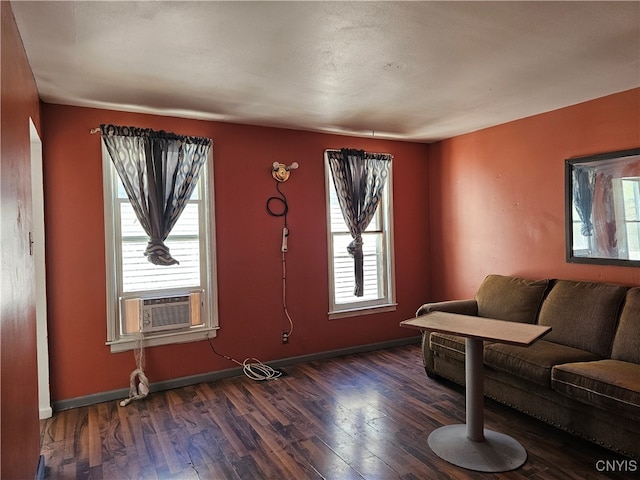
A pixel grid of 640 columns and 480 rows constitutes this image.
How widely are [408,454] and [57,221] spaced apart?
10.1 feet

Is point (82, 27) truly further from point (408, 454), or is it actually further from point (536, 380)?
point (536, 380)

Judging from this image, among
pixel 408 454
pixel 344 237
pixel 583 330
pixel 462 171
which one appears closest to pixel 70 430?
pixel 408 454

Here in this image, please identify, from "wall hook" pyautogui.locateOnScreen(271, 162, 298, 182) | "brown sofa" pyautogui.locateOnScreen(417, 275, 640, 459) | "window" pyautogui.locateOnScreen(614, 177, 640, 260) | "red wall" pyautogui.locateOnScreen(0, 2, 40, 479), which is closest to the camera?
"red wall" pyautogui.locateOnScreen(0, 2, 40, 479)

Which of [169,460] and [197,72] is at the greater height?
[197,72]

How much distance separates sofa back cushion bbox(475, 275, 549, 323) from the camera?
Result: 11.9 feet

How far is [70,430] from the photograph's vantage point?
3008 mm

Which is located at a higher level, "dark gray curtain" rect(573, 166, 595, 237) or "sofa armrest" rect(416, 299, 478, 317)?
"dark gray curtain" rect(573, 166, 595, 237)

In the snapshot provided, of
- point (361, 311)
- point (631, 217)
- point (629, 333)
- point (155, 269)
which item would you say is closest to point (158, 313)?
point (155, 269)

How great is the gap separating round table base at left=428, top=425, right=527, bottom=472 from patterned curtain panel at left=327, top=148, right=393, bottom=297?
2125mm

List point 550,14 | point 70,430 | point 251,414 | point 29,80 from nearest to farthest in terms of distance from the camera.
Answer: point 550,14 → point 29,80 → point 70,430 → point 251,414

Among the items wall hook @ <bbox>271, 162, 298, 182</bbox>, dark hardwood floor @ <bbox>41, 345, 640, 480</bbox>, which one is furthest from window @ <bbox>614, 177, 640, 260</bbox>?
wall hook @ <bbox>271, 162, 298, 182</bbox>

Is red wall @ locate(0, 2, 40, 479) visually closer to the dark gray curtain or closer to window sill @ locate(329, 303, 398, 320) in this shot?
window sill @ locate(329, 303, 398, 320)

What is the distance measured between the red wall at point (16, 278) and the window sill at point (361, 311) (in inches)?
111

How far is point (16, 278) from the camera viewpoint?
190 cm
